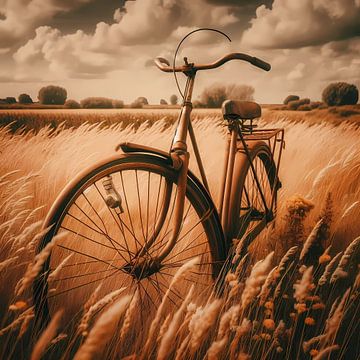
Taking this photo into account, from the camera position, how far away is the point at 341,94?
11578 mm

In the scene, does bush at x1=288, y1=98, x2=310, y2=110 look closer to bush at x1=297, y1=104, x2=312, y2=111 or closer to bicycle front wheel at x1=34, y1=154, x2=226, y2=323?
→ bush at x1=297, y1=104, x2=312, y2=111

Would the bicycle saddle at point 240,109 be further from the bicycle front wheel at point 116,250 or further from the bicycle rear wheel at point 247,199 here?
the bicycle front wheel at point 116,250

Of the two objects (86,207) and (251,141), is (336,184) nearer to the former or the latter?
(251,141)

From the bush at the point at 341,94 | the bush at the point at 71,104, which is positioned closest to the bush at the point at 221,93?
the bush at the point at 341,94

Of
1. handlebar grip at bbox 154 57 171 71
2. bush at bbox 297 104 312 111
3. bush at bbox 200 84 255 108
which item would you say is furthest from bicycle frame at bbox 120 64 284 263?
bush at bbox 200 84 255 108

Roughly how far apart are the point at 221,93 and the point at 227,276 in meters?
21.4

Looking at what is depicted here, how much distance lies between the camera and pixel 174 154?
1.38 m

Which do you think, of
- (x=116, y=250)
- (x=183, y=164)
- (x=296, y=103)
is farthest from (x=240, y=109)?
(x=296, y=103)

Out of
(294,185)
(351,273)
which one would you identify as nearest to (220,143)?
(294,185)

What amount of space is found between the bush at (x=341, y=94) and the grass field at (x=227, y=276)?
292 inches

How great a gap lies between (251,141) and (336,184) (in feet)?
4.17

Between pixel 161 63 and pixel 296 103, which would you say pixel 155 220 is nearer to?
pixel 161 63

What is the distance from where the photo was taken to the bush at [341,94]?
36.1 ft

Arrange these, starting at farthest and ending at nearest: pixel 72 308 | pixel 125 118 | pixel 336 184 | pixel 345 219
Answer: pixel 125 118 → pixel 336 184 → pixel 345 219 → pixel 72 308
